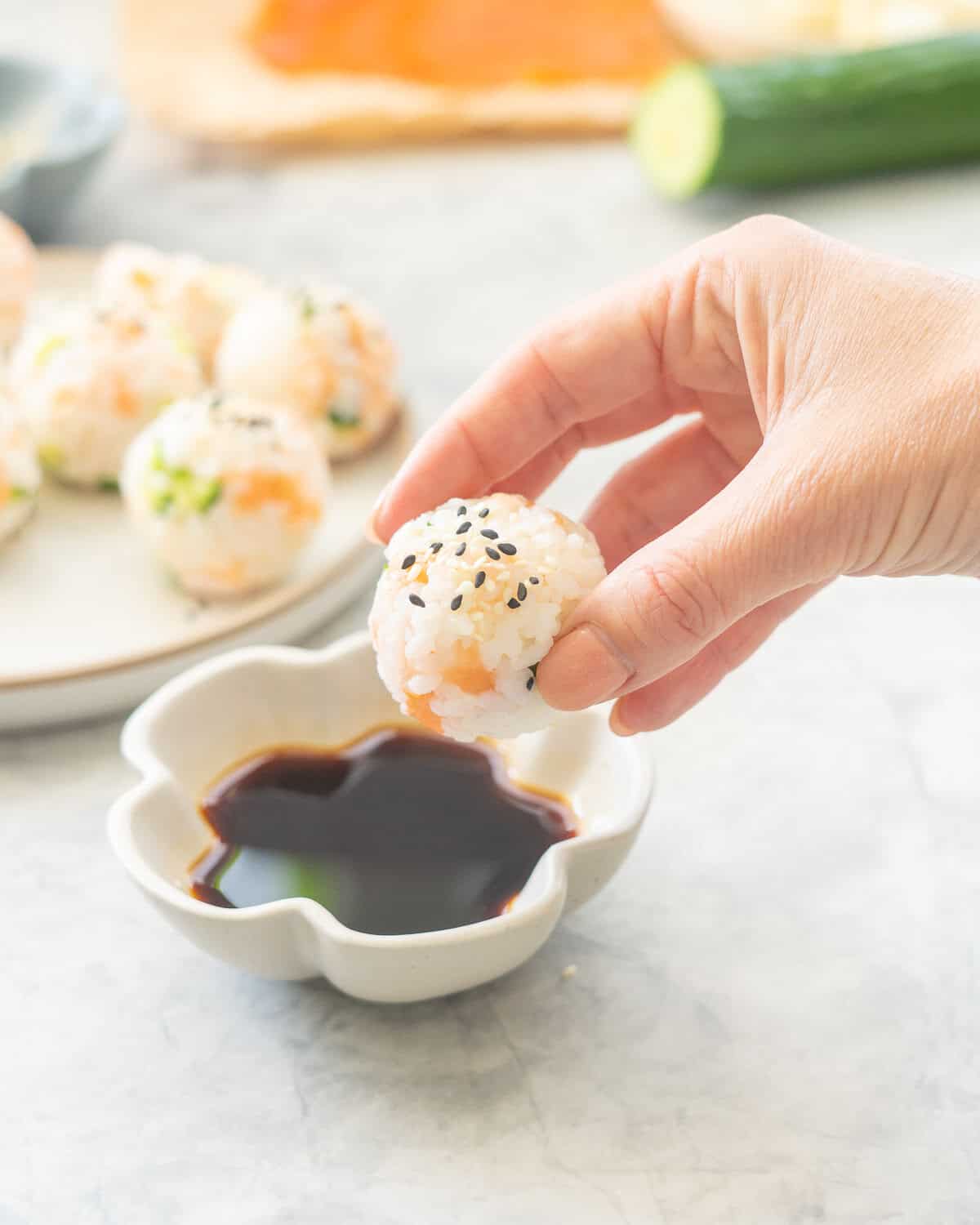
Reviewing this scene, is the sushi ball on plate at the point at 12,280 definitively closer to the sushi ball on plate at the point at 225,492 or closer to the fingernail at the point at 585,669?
the sushi ball on plate at the point at 225,492

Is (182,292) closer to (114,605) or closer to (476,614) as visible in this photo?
(114,605)

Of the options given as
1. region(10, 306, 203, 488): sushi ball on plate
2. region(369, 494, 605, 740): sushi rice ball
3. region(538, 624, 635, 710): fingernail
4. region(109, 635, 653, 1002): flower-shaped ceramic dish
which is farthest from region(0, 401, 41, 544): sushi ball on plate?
region(538, 624, 635, 710): fingernail

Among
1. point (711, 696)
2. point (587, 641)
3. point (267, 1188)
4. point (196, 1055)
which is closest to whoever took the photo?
point (587, 641)

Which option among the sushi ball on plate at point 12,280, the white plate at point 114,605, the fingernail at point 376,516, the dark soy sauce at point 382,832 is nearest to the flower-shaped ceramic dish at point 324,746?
the dark soy sauce at point 382,832

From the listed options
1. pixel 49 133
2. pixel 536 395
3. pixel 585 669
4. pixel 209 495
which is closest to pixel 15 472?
pixel 209 495

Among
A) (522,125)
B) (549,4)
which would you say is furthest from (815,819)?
(549,4)

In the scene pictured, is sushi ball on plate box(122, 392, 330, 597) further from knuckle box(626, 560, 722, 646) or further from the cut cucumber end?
the cut cucumber end

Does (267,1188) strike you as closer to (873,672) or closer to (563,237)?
(873,672)
